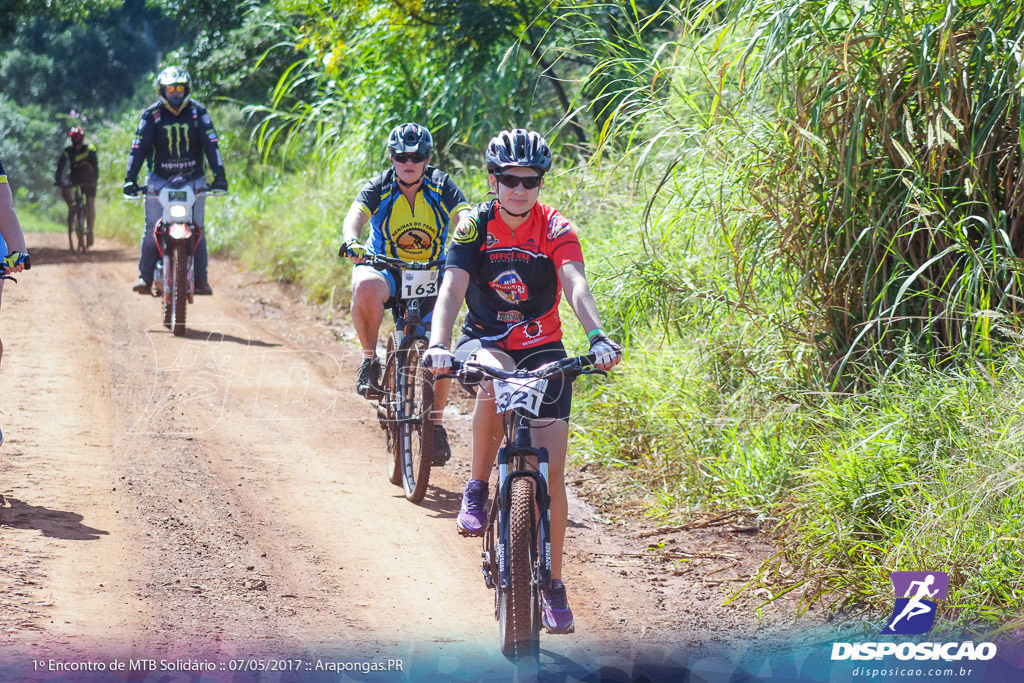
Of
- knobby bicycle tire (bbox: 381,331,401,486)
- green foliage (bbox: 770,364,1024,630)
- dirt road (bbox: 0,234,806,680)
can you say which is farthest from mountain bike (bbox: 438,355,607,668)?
knobby bicycle tire (bbox: 381,331,401,486)

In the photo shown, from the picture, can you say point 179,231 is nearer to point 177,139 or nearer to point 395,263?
point 177,139

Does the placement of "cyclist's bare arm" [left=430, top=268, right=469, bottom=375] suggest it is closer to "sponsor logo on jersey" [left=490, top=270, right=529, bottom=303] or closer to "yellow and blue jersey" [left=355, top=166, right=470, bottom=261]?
"sponsor logo on jersey" [left=490, top=270, right=529, bottom=303]

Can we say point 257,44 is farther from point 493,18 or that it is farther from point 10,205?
point 10,205

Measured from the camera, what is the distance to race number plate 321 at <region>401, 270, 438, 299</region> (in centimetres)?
634

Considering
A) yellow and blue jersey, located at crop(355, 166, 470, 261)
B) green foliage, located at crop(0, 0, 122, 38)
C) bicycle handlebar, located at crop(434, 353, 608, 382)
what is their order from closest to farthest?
bicycle handlebar, located at crop(434, 353, 608, 382), yellow and blue jersey, located at crop(355, 166, 470, 261), green foliage, located at crop(0, 0, 122, 38)

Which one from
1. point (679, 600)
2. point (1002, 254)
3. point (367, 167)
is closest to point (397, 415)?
point (679, 600)

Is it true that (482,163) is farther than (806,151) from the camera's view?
Yes

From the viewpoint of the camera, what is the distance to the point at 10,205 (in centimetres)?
547

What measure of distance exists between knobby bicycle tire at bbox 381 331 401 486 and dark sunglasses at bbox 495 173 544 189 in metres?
2.24

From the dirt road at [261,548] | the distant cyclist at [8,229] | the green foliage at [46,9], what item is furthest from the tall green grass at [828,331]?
the green foliage at [46,9]

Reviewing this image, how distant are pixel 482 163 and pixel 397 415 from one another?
Result: 557 cm

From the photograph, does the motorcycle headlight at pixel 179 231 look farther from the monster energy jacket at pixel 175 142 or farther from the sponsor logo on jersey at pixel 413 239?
the sponsor logo on jersey at pixel 413 239

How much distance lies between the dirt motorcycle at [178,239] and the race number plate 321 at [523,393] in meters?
6.72

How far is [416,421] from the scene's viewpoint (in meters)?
6.16
